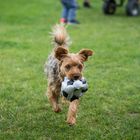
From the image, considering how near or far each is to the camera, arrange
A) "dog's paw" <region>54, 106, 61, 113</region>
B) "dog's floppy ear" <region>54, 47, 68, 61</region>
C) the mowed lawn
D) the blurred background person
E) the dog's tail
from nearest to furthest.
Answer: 1. "dog's floppy ear" <region>54, 47, 68, 61</region>
2. the mowed lawn
3. "dog's paw" <region>54, 106, 61, 113</region>
4. the dog's tail
5. the blurred background person

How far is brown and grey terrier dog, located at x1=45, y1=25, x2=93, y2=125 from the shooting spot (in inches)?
224

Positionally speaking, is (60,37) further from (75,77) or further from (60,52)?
(75,77)

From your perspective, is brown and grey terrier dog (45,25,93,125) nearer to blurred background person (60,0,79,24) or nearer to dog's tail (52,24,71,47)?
dog's tail (52,24,71,47)

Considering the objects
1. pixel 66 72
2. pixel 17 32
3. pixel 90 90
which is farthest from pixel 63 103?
pixel 17 32

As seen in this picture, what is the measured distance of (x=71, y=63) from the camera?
570 centimetres

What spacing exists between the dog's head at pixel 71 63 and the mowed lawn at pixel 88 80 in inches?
31.4

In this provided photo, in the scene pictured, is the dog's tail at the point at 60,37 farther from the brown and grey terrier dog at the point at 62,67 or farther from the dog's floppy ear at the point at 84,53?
the dog's floppy ear at the point at 84,53

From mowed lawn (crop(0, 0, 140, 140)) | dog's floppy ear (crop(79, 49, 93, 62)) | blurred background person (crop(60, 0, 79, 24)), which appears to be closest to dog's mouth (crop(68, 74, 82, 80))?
dog's floppy ear (crop(79, 49, 93, 62))

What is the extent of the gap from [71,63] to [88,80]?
3284 mm

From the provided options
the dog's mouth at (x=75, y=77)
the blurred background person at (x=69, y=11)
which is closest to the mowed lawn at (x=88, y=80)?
the blurred background person at (x=69, y=11)

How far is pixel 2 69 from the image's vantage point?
9.81 metres

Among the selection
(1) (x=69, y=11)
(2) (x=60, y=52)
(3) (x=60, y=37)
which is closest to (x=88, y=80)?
(3) (x=60, y=37)

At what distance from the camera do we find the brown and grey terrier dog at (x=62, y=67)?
5.70 metres

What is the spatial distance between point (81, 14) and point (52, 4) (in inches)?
108
